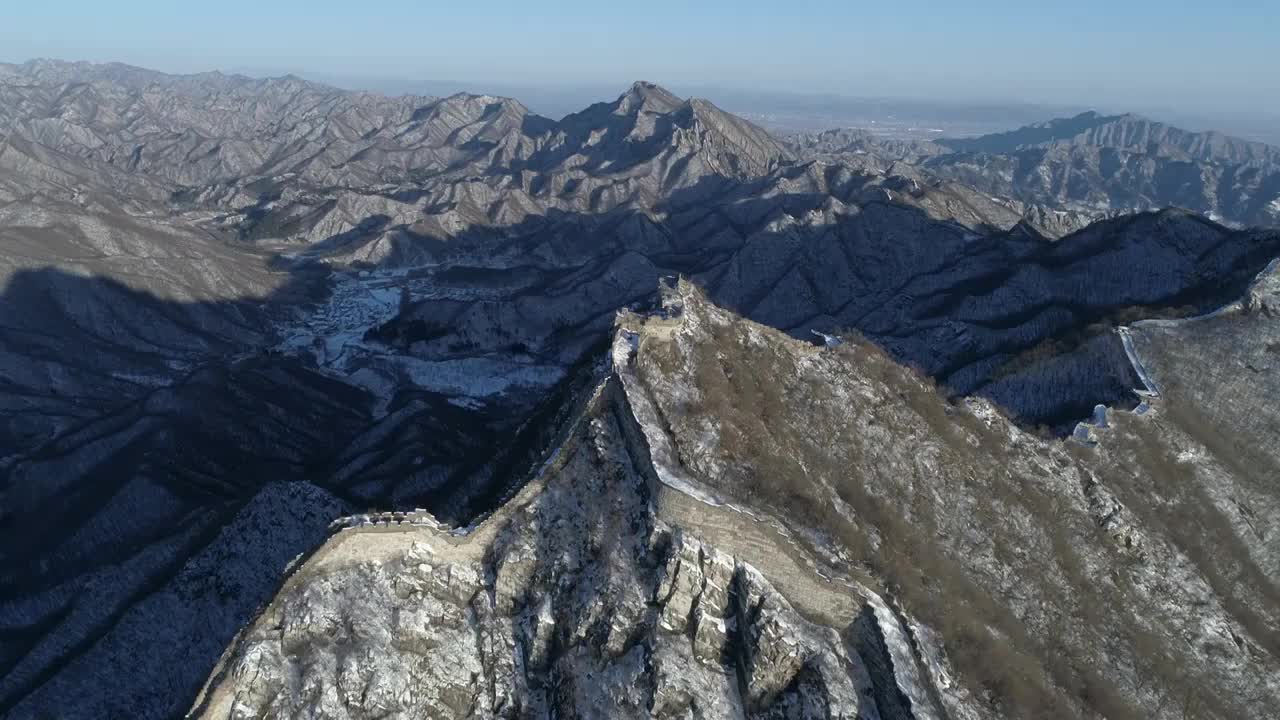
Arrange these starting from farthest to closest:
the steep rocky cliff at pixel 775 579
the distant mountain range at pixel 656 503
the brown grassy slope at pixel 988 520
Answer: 1. the brown grassy slope at pixel 988 520
2. the distant mountain range at pixel 656 503
3. the steep rocky cliff at pixel 775 579

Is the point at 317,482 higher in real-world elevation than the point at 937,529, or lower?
lower

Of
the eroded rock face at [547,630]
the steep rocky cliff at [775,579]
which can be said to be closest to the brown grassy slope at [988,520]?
the steep rocky cliff at [775,579]

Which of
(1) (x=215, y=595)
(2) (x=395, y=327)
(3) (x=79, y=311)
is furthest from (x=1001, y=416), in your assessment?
(3) (x=79, y=311)

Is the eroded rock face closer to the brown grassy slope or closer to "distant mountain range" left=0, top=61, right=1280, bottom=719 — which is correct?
"distant mountain range" left=0, top=61, right=1280, bottom=719

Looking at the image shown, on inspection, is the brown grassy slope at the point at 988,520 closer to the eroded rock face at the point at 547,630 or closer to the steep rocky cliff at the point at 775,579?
the steep rocky cliff at the point at 775,579

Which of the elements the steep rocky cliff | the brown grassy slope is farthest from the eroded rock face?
the brown grassy slope

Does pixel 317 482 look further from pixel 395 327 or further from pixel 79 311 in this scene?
pixel 79 311

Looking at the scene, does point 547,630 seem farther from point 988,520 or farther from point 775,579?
point 988,520

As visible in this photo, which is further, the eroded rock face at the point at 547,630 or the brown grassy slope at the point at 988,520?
the brown grassy slope at the point at 988,520
